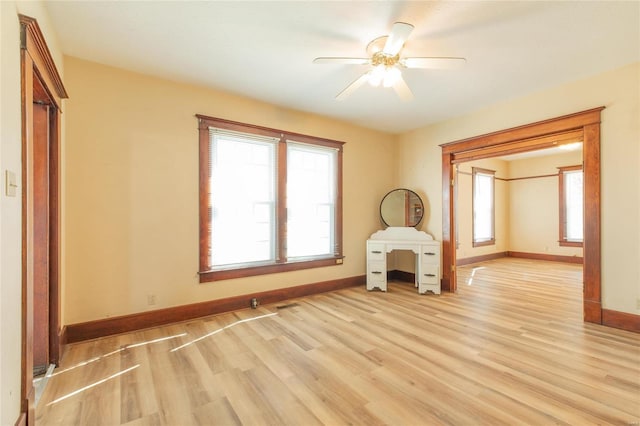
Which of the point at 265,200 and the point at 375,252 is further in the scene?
the point at 375,252

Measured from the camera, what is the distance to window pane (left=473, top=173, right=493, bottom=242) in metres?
6.96

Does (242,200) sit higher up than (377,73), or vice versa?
(377,73)

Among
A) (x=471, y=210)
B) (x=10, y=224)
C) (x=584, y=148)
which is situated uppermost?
(x=584, y=148)

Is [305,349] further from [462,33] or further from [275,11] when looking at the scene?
[462,33]

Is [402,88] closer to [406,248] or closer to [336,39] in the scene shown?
[336,39]

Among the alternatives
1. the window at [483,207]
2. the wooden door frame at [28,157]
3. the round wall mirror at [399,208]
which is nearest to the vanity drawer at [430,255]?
the round wall mirror at [399,208]

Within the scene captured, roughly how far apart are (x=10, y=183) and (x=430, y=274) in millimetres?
4434

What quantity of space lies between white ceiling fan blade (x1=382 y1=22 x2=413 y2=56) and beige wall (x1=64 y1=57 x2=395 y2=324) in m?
2.08

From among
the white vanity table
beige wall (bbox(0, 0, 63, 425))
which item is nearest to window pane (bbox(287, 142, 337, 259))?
the white vanity table

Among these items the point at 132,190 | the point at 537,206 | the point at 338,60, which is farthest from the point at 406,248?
the point at 537,206

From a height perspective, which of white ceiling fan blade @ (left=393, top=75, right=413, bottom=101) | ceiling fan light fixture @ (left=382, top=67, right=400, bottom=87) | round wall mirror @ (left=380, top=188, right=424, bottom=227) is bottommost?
round wall mirror @ (left=380, top=188, right=424, bottom=227)

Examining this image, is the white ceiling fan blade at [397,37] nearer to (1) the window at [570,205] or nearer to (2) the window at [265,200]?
(2) the window at [265,200]

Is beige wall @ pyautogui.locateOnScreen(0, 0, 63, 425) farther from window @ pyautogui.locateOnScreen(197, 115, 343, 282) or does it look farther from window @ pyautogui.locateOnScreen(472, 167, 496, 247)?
window @ pyautogui.locateOnScreen(472, 167, 496, 247)

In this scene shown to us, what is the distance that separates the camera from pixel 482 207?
23.6 feet
